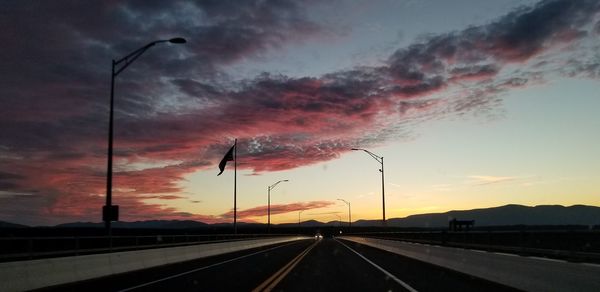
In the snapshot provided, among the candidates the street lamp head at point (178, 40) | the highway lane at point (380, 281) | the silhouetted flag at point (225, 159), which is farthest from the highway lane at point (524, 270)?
the silhouetted flag at point (225, 159)

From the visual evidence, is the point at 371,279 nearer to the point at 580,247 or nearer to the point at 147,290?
the point at 147,290

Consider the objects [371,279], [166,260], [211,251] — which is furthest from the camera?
[211,251]

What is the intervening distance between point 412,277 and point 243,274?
231 inches

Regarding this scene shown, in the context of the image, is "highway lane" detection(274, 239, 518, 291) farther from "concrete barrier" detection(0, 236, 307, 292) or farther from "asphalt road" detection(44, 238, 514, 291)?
"concrete barrier" detection(0, 236, 307, 292)

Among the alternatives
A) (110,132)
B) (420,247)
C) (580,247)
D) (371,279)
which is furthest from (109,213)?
(580,247)

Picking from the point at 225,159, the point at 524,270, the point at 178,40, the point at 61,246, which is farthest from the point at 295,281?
the point at 225,159

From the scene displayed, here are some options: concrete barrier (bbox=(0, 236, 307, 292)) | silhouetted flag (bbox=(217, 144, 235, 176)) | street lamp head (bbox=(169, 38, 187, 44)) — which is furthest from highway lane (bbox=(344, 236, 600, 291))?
silhouetted flag (bbox=(217, 144, 235, 176))

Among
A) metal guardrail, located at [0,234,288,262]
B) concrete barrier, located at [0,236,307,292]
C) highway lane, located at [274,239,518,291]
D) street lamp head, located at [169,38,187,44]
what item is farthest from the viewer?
street lamp head, located at [169,38,187,44]

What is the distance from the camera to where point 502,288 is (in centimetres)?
1622

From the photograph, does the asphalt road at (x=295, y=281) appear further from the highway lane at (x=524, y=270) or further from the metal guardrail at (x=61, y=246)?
the metal guardrail at (x=61, y=246)

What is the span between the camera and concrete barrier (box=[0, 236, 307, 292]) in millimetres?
14672

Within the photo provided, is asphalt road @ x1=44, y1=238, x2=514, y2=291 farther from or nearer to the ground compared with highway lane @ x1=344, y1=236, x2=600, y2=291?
nearer to the ground

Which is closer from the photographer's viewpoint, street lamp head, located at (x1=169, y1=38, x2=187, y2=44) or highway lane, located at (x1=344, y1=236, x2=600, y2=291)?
highway lane, located at (x1=344, y1=236, x2=600, y2=291)

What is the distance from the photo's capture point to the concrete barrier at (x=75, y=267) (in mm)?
14672
